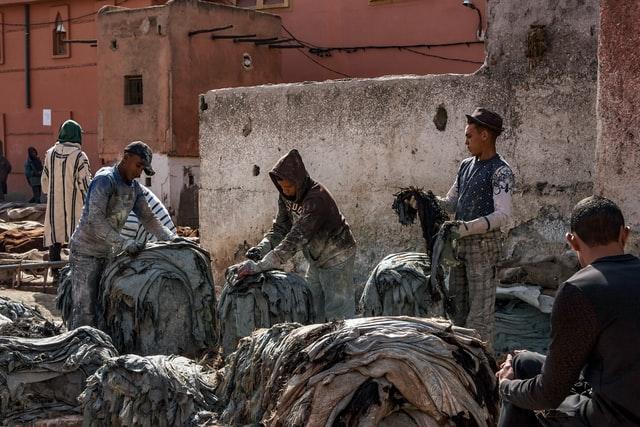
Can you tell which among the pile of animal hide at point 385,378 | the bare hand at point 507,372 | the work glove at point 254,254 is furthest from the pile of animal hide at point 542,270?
the bare hand at point 507,372

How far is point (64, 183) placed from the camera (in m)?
11.5

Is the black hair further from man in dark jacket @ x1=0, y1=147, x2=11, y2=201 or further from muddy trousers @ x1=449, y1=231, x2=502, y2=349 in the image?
man in dark jacket @ x1=0, y1=147, x2=11, y2=201

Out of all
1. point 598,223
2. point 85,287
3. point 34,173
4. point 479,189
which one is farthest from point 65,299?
point 34,173

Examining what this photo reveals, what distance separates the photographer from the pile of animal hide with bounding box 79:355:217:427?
5129 millimetres

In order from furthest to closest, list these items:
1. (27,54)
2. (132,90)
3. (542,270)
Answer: (27,54)
(132,90)
(542,270)

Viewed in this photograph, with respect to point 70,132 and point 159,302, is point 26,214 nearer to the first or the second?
point 70,132

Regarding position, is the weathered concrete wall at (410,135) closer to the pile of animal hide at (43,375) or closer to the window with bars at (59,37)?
the pile of animal hide at (43,375)

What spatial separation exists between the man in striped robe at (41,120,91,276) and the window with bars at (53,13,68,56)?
14.1m

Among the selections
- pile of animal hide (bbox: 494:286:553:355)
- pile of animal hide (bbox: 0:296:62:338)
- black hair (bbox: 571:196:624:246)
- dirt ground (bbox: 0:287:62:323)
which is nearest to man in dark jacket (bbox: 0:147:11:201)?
dirt ground (bbox: 0:287:62:323)

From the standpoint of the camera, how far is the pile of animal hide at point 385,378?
395 cm

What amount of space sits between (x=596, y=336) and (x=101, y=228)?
4.18 m

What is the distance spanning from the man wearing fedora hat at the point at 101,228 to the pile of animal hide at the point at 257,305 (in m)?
0.79

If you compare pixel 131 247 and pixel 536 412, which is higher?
pixel 131 247

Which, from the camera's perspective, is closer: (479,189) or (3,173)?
(479,189)
